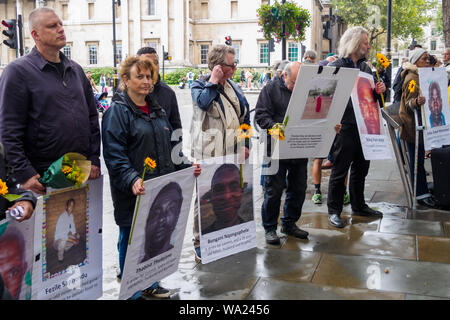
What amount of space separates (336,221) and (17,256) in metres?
3.77

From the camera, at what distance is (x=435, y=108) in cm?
641

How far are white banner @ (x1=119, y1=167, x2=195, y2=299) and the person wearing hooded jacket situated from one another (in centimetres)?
16

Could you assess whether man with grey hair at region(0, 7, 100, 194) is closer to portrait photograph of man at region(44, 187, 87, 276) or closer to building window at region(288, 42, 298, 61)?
portrait photograph of man at region(44, 187, 87, 276)

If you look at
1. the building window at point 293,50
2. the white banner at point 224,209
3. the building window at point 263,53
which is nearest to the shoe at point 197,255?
the white banner at point 224,209

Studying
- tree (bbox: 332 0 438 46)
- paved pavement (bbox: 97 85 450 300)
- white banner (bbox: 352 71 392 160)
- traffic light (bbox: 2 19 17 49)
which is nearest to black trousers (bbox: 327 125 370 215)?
white banner (bbox: 352 71 392 160)

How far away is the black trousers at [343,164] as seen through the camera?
556cm

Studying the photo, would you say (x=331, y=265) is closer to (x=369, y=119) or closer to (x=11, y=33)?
(x=369, y=119)

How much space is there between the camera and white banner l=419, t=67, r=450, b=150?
6.25 meters

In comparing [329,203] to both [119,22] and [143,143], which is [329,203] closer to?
[143,143]

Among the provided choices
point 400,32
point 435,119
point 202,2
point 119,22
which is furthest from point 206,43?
point 435,119

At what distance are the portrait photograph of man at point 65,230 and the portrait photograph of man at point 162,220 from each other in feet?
1.45

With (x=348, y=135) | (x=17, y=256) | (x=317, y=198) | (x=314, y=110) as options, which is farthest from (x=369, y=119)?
(x=17, y=256)

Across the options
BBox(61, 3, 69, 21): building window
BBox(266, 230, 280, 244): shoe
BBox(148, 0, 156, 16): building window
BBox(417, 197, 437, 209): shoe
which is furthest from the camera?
BBox(61, 3, 69, 21): building window

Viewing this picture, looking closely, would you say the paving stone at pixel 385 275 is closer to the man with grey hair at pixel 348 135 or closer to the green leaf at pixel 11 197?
the man with grey hair at pixel 348 135
